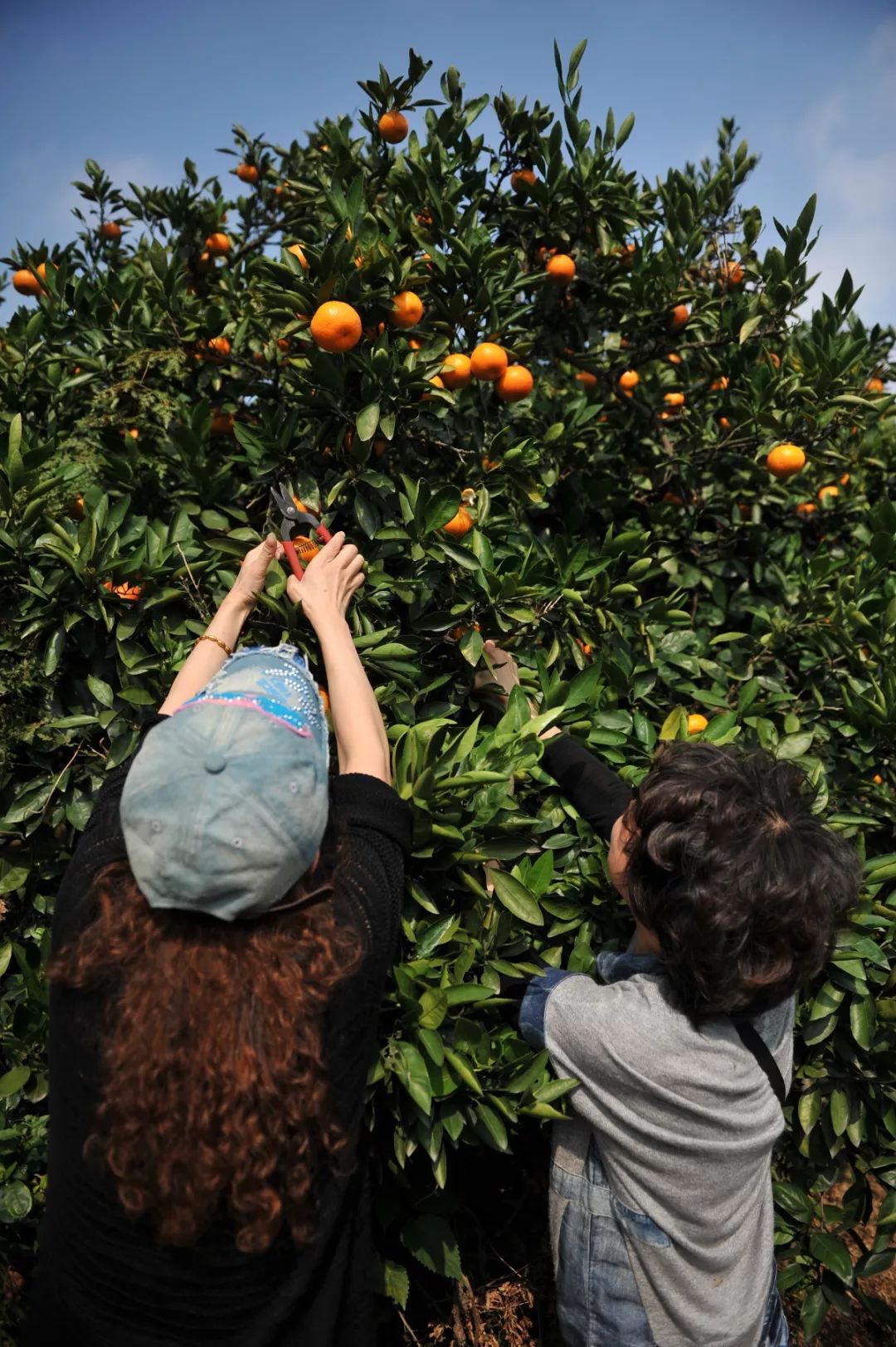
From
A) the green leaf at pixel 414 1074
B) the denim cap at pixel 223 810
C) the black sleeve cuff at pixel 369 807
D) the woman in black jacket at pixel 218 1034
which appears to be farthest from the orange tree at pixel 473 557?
the denim cap at pixel 223 810

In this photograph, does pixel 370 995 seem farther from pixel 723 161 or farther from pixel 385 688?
pixel 723 161

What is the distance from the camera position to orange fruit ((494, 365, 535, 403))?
2053 millimetres

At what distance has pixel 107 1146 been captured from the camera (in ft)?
3.05

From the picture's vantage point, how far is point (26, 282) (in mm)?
2836

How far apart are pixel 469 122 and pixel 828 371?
1.13 metres

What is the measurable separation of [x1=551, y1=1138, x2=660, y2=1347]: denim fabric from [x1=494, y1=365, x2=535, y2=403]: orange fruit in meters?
1.60

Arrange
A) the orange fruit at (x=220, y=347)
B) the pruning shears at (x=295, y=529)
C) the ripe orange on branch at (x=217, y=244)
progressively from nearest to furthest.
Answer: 1. the pruning shears at (x=295, y=529)
2. the orange fruit at (x=220, y=347)
3. the ripe orange on branch at (x=217, y=244)

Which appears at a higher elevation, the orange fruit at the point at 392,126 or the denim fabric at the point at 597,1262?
the orange fruit at the point at 392,126

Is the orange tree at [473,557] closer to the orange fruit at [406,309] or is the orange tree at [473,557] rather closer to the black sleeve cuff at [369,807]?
the orange fruit at [406,309]

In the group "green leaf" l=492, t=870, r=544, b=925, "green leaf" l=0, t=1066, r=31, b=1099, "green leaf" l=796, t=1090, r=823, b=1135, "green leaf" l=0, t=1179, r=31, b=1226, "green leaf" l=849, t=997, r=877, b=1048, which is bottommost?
"green leaf" l=0, t=1179, r=31, b=1226

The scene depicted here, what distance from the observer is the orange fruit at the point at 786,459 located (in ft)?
7.59

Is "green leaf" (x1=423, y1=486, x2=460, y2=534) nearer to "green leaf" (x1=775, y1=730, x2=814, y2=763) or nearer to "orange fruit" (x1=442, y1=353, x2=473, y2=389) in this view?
"orange fruit" (x1=442, y1=353, x2=473, y2=389)

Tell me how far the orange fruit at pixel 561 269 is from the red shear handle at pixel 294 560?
1.36 meters

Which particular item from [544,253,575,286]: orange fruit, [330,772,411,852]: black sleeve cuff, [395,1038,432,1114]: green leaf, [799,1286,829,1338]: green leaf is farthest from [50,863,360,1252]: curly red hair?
[544,253,575,286]: orange fruit
